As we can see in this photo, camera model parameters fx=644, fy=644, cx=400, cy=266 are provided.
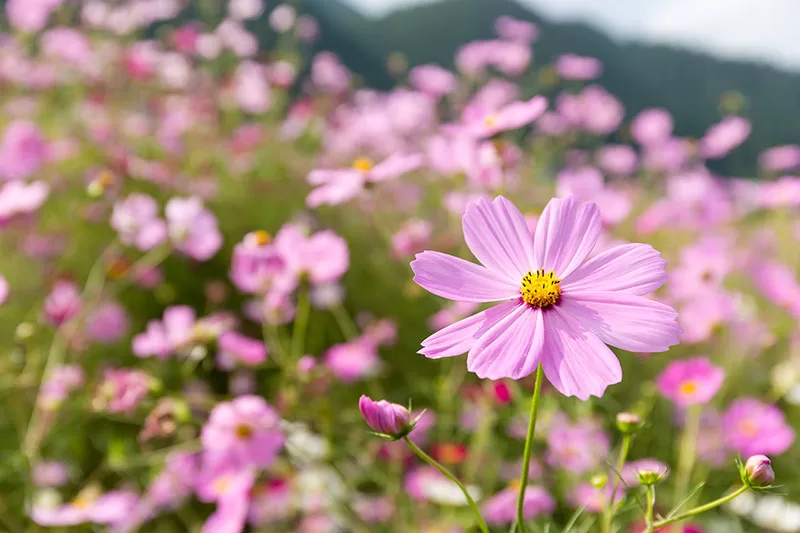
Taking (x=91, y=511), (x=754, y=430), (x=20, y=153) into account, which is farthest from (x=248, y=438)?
(x=20, y=153)

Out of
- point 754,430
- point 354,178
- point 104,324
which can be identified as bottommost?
point 104,324

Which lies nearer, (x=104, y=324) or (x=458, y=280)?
(x=458, y=280)

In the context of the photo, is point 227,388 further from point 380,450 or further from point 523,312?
point 523,312

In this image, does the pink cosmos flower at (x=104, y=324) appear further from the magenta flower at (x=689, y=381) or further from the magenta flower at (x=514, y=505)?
the magenta flower at (x=689, y=381)

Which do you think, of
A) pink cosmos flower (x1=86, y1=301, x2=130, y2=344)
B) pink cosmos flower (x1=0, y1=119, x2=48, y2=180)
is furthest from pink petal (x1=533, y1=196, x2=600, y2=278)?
pink cosmos flower (x1=0, y1=119, x2=48, y2=180)

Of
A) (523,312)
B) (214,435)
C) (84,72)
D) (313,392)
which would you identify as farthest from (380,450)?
(84,72)

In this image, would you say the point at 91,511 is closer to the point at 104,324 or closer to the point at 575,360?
the point at 104,324

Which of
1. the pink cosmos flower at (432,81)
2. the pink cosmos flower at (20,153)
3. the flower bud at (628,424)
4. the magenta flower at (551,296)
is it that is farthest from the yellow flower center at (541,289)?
the pink cosmos flower at (432,81)
